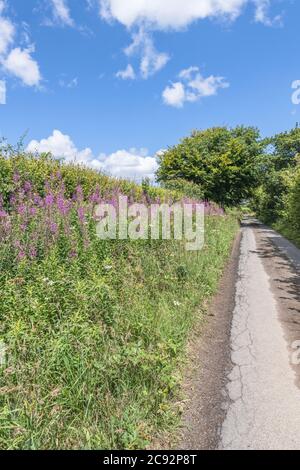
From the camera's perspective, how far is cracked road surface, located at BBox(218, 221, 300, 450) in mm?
3573

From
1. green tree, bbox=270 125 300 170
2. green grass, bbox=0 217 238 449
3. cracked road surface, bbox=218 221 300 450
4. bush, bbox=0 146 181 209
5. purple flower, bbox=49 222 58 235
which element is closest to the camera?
green grass, bbox=0 217 238 449

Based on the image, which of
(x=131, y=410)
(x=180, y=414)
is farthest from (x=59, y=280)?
(x=180, y=414)

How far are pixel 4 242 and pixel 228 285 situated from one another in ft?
20.9

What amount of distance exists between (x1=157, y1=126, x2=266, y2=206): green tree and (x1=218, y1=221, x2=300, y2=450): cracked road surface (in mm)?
25259

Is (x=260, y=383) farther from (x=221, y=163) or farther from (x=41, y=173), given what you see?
(x=221, y=163)

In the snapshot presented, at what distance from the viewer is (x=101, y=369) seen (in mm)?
3883

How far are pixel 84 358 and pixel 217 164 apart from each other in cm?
3043

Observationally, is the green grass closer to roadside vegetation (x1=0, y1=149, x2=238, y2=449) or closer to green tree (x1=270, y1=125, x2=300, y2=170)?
roadside vegetation (x1=0, y1=149, x2=238, y2=449)

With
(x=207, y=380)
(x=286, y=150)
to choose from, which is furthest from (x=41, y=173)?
(x=286, y=150)

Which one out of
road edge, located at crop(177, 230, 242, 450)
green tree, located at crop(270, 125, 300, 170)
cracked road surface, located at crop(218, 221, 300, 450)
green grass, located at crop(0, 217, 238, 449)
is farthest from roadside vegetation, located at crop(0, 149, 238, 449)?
green tree, located at crop(270, 125, 300, 170)

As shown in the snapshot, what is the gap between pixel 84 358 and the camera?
3900 millimetres

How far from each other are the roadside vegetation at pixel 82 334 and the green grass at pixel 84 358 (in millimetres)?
12

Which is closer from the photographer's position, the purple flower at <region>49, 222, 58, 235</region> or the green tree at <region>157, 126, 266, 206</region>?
the purple flower at <region>49, 222, 58, 235</region>
